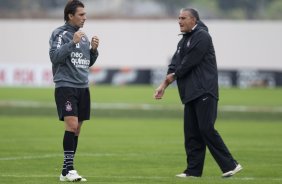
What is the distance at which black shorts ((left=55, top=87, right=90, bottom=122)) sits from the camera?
1275cm

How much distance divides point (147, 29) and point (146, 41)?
1.00 m

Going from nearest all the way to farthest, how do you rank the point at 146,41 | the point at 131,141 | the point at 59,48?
the point at 59,48 → the point at 131,141 → the point at 146,41

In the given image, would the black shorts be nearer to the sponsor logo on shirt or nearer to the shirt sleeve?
the sponsor logo on shirt

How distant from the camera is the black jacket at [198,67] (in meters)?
13.2

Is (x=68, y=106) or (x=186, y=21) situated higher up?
(x=186, y=21)

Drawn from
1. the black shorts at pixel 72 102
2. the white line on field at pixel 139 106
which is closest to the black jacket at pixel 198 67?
the black shorts at pixel 72 102

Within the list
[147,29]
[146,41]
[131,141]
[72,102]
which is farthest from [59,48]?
[146,41]

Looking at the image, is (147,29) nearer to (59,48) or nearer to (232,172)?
(232,172)

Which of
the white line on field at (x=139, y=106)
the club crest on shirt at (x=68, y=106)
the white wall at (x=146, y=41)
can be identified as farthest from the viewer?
the white wall at (x=146, y=41)

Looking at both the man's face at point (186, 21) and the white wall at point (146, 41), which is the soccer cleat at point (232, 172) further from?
the white wall at point (146, 41)

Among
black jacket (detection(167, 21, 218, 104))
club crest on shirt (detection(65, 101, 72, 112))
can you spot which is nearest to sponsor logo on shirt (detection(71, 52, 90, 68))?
club crest on shirt (detection(65, 101, 72, 112))

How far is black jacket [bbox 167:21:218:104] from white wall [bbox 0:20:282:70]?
165 ft

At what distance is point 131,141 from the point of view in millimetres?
21141

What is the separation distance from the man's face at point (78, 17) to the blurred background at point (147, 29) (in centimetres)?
4690
